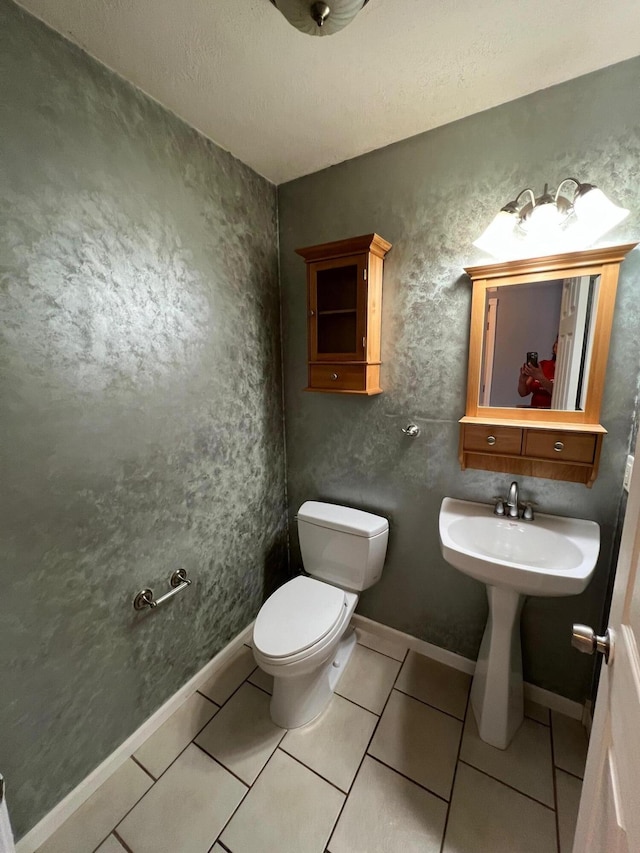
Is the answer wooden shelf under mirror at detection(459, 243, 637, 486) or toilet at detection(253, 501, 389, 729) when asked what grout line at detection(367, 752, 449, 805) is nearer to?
toilet at detection(253, 501, 389, 729)

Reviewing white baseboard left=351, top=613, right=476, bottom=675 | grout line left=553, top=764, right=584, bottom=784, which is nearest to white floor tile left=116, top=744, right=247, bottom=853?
white baseboard left=351, top=613, right=476, bottom=675

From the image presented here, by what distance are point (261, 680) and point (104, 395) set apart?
143 cm

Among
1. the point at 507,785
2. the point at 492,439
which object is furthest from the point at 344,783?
the point at 492,439

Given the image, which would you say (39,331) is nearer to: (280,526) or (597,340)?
(280,526)

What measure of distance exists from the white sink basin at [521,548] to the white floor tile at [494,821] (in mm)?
695

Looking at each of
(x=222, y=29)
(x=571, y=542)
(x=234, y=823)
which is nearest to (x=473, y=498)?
(x=571, y=542)

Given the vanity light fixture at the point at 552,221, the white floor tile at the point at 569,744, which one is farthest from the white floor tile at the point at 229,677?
the vanity light fixture at the point at 552,221

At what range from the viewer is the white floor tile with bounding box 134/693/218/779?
1.25 meters

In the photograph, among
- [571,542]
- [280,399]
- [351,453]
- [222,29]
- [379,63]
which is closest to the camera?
[222,29]

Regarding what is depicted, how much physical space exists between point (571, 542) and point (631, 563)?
26.7 inches

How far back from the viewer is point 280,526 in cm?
195

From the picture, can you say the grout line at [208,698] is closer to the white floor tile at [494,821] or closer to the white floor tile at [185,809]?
the white floor tile at [185,809]

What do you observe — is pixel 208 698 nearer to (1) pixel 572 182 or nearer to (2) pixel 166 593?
(2) pixel 166 593

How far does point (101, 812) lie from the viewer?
1.11 meters
